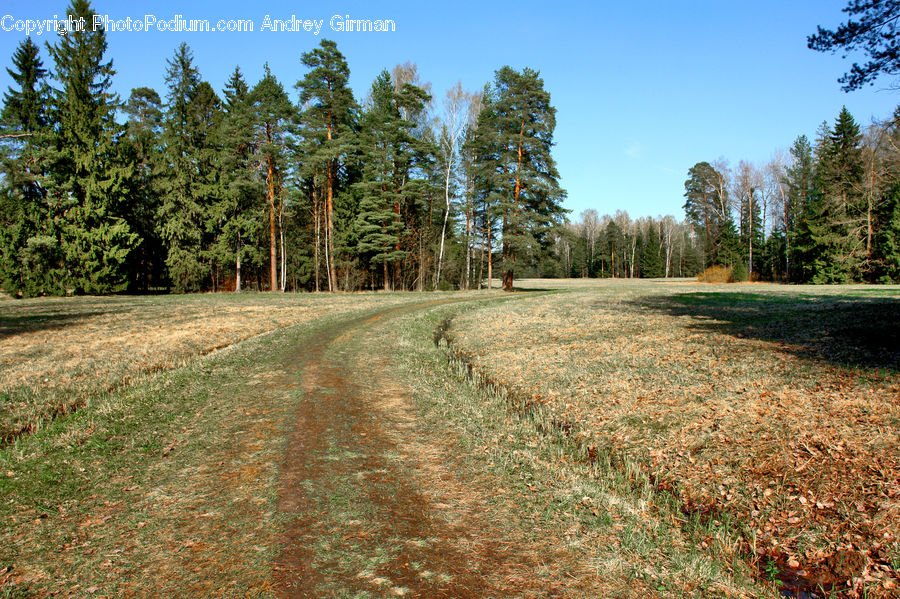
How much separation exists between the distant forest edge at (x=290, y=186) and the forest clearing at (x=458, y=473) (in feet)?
90.0

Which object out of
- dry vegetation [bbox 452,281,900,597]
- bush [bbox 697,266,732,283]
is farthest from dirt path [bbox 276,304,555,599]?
bush [bbox 697,266,732,283]

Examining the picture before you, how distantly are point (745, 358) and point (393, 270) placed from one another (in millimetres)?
37155

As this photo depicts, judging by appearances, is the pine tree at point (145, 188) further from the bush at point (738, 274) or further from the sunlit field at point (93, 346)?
the bush at point (738, 274)

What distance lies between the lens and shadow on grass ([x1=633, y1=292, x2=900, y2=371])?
905 cm

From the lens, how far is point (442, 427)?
6344 millimetres

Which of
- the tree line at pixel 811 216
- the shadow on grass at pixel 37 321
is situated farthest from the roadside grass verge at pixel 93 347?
the tree line at pixel 811 216

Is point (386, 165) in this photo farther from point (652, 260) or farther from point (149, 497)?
point (652, 260)

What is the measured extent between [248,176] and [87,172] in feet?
37.0

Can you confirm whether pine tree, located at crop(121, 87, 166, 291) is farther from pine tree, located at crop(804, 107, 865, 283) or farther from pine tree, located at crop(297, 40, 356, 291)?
pine tree, located at crop(804, 107, 865, 283)

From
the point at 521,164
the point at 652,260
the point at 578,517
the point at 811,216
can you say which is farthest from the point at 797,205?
the point at 578,517

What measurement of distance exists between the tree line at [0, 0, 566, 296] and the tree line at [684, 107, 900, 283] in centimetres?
2368

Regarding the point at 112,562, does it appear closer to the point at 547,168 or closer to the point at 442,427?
the point at 442,427

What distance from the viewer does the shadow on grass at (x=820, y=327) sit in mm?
9055

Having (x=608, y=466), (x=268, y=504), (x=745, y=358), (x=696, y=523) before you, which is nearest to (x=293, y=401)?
(x=268, y=504)
